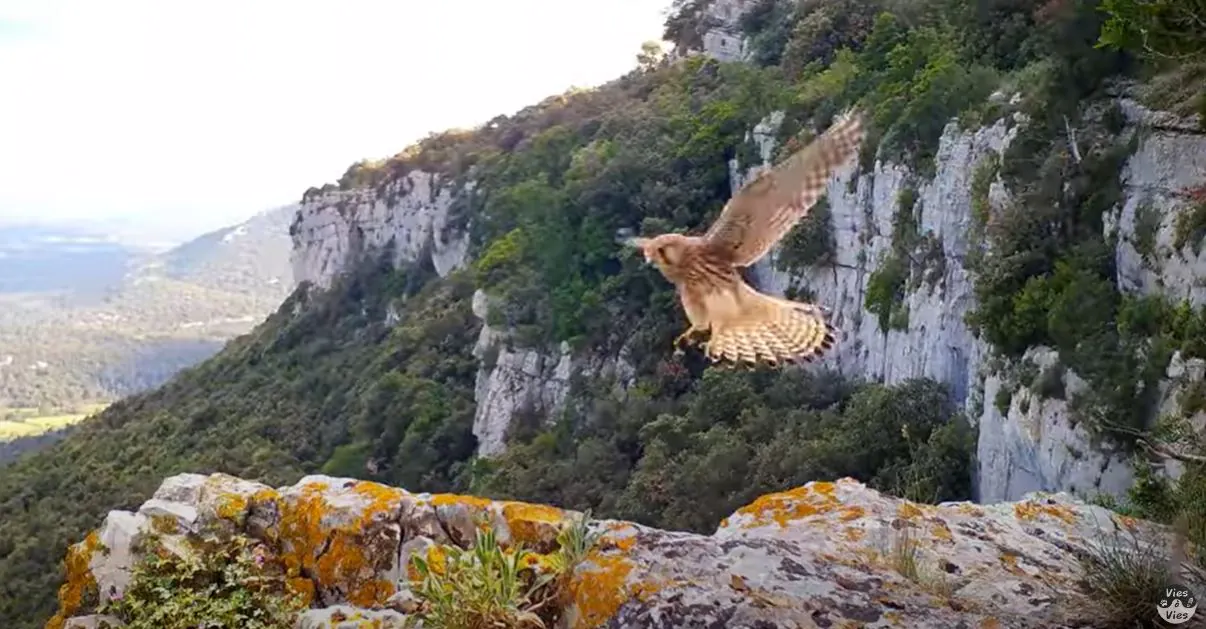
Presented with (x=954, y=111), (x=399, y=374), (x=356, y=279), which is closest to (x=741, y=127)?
(x=954, y=111)

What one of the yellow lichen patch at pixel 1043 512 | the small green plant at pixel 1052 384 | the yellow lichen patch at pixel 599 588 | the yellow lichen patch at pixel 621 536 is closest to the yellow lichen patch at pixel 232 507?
the yellow lichen patch at pixel 621 536

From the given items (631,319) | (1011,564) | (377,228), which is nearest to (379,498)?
(1011,564)

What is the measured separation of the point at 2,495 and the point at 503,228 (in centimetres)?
1766

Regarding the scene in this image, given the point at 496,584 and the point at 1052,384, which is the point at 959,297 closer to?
the point at 1052,384

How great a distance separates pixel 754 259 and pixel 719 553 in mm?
1329

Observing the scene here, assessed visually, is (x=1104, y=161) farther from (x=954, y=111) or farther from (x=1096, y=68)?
(x=954, y=111)

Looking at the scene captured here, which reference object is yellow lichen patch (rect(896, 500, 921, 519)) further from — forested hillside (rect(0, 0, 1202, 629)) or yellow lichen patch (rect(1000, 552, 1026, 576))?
forested hillside (rect(0, 0, 1202, 629))

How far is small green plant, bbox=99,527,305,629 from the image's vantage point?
509 centimetres

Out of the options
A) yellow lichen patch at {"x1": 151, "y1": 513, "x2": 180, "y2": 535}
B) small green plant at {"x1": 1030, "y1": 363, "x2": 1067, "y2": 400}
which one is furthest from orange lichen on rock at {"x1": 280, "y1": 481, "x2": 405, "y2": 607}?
small green plant at {"x1": 1030, "y1": 363, "x2": 1067, "y2": 400}

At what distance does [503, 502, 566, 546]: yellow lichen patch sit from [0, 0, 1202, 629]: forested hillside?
2680 millimetres

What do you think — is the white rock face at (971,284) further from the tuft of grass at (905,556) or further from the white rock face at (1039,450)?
the tuft of grass at (905,556)

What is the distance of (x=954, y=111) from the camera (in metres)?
16.5

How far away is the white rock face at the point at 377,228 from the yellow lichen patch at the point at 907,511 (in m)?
32.7

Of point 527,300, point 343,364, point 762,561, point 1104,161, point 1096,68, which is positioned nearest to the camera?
point 762,561
